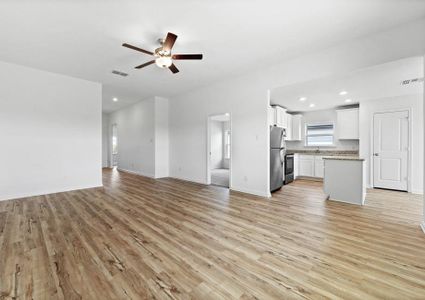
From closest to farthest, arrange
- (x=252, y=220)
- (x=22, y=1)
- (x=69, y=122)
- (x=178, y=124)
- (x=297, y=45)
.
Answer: (x=22, y=1) < (x=252, y=220) < (x=297, y=45) < (x=69, y=122) < (x=178, y=124)

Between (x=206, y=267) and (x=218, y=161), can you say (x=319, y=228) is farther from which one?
(x=218, y=161)

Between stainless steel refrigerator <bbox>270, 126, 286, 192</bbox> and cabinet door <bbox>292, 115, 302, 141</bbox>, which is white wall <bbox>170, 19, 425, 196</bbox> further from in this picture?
cabinet door <bbox>292, 115, 302, 141</bbox>

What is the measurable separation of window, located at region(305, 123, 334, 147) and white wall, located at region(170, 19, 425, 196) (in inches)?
159

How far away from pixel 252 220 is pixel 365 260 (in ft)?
4.56

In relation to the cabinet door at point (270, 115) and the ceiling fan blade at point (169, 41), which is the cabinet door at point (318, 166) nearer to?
the cabinet door at point (270, 115)

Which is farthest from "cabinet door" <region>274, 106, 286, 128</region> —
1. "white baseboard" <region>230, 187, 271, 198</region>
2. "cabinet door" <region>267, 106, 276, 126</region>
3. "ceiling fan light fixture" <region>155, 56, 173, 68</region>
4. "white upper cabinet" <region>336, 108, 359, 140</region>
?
"ceiling fan light fixture" <region>155, 56, 173, 68</region>

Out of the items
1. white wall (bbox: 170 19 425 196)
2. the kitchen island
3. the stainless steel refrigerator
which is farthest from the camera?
the stainless steel refrigerator

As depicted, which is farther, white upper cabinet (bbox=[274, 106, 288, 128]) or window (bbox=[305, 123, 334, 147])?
window (bbox=[305, 123, 334, 147])

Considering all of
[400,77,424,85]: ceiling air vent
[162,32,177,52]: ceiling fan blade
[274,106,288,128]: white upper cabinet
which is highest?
[162,32,177,52]: ceiling fan blade

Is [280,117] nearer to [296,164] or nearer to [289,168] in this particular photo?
[289,168]

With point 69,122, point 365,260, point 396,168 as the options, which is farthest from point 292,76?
point 69,122

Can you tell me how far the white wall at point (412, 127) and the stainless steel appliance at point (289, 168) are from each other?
1897mm

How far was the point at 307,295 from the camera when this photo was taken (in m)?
1.45

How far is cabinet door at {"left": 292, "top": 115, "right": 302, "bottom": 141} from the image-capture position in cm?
722
